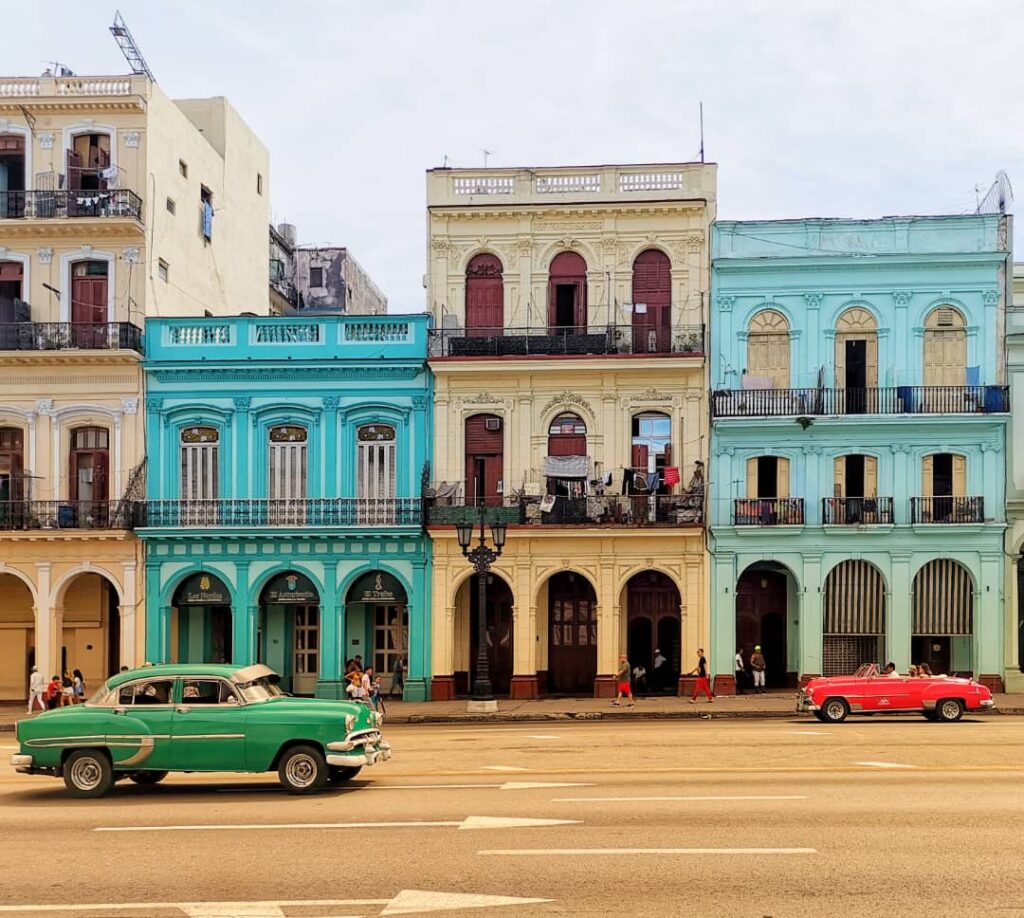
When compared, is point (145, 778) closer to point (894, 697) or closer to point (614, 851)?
point (614, 851)

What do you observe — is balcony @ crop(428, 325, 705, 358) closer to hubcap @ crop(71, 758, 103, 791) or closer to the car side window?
the car side window

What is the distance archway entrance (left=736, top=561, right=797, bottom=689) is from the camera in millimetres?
36125

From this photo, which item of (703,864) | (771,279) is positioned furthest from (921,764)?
(771,279)

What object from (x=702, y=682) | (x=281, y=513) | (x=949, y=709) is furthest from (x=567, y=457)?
(x=949, y=709)

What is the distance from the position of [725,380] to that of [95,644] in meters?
17.8

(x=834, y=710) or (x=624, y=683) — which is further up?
(x=834, y=710)

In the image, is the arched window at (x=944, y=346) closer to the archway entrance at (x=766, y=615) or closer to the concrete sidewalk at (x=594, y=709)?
the archway entrance at (x=766, y=615)

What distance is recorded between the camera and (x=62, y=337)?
35188 millimetres

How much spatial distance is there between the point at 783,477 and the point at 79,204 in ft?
63.0

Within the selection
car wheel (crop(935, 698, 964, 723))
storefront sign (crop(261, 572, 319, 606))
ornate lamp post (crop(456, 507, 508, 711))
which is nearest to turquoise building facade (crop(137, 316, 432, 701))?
storefront sign (crop(261, 572, 319, 606))

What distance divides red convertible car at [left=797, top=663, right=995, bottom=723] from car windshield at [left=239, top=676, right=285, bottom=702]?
41.7ft

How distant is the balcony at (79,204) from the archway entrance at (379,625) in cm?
1111

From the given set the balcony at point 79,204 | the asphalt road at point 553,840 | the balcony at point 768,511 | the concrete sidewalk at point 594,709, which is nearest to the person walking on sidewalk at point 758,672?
the concrete sidewalk at point 594,709

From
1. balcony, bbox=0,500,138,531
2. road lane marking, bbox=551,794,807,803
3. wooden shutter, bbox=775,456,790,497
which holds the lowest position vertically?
road lane marking, bbox=551,794,807,803
